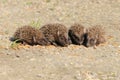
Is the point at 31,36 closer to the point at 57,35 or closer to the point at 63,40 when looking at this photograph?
the point at 57,35

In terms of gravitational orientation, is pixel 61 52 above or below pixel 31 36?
below

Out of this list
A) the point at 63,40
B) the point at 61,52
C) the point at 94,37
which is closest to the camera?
the point at 61,52

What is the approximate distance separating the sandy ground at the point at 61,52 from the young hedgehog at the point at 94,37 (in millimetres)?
120

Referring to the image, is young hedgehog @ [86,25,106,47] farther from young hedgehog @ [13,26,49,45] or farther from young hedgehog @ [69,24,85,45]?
young hedgehog @ [13,26,49,45]

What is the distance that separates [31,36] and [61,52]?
794 millimetres

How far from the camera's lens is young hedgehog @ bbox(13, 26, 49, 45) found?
8211 mm

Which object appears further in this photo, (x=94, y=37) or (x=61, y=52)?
(x=94, y=37)

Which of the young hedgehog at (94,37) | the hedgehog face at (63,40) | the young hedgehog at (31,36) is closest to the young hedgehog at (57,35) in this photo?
the hedgehog face at (63,40)

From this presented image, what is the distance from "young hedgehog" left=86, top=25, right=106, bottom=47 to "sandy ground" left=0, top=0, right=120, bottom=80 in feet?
0.39

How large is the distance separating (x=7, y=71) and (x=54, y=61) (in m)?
0.91

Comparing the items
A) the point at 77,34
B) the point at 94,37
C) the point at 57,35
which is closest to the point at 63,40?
the point at 57,35

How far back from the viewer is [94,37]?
8289 mm

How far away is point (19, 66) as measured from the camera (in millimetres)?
7078

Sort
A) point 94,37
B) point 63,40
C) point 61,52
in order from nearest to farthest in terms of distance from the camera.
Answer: point 61,52
point 63,40
point 94,37
